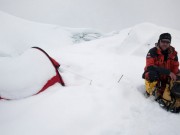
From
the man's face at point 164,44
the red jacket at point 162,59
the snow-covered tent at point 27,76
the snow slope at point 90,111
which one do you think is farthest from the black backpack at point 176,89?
the snow-covered tent at point 27,76

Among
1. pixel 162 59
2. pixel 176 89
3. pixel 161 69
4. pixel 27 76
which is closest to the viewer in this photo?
pixel 176 89

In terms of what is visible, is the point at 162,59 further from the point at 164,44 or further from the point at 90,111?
the point at 90,111

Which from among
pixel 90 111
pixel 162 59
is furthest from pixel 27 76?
pixel 162 59

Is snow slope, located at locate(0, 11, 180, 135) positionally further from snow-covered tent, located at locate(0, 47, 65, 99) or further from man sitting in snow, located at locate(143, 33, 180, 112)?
man sitting in snow, located at locate(143, 33, 180, 112)

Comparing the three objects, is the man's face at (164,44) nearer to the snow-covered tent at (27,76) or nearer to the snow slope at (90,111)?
the snow slope at (90,111)

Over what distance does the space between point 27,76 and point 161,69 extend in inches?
110

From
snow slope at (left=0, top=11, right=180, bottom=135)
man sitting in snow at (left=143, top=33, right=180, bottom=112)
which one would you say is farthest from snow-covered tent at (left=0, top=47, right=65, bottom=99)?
man sitting in snow at (left=143, top=33, right=180, bottom=112)

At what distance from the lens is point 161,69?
444 centimetres

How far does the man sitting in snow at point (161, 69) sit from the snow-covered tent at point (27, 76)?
195 centimetres

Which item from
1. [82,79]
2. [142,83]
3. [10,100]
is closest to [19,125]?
[10,100]

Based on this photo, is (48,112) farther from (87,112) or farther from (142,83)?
(142,83)

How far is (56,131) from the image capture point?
3.22 meters

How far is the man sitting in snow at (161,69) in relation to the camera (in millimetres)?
4418

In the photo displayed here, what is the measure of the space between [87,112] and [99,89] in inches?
41.5
